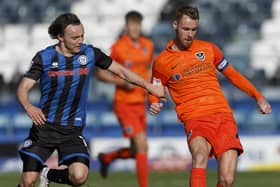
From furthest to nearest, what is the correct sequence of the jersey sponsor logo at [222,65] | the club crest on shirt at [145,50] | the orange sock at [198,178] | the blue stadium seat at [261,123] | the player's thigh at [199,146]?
the blue stadium seat at [261,123], the club crest on shirt at [145,50], the jersey sponsor logo at [222,65], the player's thigh at [199,146], the orange sock at [198,178]

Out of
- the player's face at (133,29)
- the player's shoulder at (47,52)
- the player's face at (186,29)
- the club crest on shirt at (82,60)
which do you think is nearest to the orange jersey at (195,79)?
the player's face at (186,29)

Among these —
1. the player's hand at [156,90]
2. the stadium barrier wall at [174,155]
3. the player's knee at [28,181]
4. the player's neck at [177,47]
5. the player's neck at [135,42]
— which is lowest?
the player's knee at [28,181]

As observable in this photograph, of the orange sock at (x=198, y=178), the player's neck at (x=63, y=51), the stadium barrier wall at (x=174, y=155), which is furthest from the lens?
the stadium barrier wall at (x=174, y=155)

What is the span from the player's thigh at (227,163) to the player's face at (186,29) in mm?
1172

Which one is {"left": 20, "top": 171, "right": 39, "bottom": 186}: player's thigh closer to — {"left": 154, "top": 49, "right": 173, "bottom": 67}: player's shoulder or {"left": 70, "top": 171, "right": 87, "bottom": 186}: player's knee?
{"left": 70, "top": 171, "right": 87, "bottom": 186}: player's knee

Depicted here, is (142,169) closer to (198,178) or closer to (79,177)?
(79,177)

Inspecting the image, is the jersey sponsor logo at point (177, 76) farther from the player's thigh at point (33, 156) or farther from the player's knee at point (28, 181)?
the player's knee at point (28, 181)

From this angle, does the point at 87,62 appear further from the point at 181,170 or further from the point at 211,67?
the point at 181,170

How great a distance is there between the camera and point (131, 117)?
12992 millimetres

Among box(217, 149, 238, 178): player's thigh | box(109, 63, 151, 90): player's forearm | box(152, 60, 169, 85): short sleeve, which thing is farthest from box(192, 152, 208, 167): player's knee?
box(152, 60, 169, 85): short sleeve

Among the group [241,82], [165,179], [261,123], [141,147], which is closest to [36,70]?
[241,82]

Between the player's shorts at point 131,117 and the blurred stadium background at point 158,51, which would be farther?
the blurred stadium background at point 158,51

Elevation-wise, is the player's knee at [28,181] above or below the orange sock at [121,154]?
below

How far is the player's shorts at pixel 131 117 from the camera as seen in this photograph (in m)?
12.8
